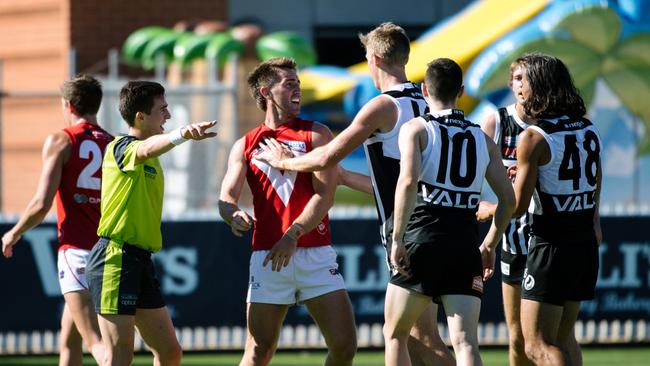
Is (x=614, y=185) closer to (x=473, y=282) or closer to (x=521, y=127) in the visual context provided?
(x=521, y=127)

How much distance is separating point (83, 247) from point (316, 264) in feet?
5.57

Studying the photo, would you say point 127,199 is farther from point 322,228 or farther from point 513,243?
point 513,243

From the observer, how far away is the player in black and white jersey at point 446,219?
653 centimetres

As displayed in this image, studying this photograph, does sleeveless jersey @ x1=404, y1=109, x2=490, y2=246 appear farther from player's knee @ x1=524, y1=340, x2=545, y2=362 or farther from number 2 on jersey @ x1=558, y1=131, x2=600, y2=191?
player's knee @ x1=524, y1=340, x2=545, y2=362

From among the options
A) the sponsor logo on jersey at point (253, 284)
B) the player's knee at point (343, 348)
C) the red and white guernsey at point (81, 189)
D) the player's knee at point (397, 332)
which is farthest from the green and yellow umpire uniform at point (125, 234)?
the player's knee at point (397, 332)

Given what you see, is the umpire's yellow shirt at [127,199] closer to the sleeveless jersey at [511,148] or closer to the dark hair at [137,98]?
the dark hair at [137,98]

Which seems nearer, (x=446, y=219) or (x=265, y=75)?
(x=446, y=219)

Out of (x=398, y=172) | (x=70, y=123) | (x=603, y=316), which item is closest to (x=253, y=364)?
(x=398, y=172)

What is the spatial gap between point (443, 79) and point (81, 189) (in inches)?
104

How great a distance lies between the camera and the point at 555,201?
6.98 metres

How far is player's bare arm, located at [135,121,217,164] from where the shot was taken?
6590mm

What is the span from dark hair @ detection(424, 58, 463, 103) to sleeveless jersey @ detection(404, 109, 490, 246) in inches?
3.7

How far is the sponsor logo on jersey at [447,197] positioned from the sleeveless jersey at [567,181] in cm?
60

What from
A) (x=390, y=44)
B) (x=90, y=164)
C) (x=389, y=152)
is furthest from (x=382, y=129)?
(x=90, y=164)
